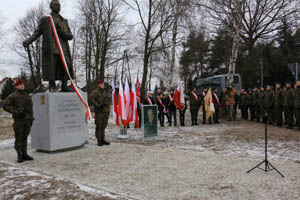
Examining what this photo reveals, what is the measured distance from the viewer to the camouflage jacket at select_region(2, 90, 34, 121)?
272 inches

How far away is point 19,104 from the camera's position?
708 centimetres

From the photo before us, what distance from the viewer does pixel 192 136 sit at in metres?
11.2

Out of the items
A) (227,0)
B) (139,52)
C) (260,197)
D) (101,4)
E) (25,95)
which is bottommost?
(260,197)

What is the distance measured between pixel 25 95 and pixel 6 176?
7.10ft

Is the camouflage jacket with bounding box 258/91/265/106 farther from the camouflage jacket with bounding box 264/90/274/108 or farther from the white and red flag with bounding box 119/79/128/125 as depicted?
the white and red flag with bounding box 119/79/128/125

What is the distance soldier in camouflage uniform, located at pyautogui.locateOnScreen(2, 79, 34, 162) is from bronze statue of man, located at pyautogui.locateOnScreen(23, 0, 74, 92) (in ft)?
4.51

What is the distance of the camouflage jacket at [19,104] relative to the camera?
22.7 ft

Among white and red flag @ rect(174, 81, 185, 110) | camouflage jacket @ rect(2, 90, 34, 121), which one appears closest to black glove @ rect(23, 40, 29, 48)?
camouflage jacket @ rect(2, 90, 34, 121)

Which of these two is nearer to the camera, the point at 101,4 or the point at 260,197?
the point at 260,197

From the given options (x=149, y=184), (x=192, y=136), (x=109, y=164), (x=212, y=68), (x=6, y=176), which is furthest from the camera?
(x=212, y=68)

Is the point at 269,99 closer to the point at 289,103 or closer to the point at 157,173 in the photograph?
the point at 289,103

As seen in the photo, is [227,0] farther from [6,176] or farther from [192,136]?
[6,176]

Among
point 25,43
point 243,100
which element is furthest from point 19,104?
point 243,100

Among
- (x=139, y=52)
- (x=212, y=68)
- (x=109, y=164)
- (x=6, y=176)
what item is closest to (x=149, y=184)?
(x=109, y=164)
